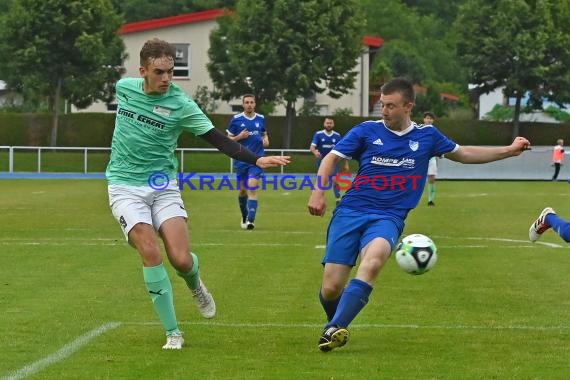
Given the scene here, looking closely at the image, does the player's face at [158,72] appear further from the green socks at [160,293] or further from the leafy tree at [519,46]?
the leafy tree at [519,46]

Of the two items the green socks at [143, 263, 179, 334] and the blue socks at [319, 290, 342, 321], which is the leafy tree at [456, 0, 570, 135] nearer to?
the blue socks at [319, 290, 342, 321]

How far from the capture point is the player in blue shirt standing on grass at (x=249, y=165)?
66.2ft

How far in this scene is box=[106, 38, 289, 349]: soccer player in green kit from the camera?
8.56 meters

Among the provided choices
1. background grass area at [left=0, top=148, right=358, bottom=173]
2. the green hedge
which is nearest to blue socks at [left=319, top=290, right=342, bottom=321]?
background grass area at [left=0, top=148, right=358, bottom=173]

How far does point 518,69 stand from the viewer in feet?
198

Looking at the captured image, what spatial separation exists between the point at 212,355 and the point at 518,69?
178 ft

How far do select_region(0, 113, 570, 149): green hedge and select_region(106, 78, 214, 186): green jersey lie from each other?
47.0m

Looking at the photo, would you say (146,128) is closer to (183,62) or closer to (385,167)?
(385,167)

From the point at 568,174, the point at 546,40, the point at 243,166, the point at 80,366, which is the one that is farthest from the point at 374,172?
the point at 546,40

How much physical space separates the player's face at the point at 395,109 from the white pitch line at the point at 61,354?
2.68 metres

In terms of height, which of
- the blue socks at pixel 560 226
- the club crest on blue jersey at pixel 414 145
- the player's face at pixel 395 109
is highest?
the player's face at pixel 395 109

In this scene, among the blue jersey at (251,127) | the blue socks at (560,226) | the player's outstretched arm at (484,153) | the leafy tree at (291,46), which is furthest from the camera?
the leafy tree at (291,46)

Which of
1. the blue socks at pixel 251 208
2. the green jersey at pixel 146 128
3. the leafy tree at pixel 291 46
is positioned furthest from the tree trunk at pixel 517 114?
the green jersey at pixel 146 128

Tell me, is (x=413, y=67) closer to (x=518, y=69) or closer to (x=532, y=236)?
(x=518, y=69)
